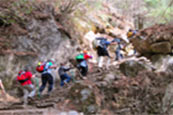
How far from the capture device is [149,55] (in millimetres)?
11125

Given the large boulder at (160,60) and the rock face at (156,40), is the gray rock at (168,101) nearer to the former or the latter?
the large boulder at (160,60)

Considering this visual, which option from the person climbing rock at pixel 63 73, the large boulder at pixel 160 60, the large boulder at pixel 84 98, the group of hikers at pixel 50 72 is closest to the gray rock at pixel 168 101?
the large boulder at pixel 84 98

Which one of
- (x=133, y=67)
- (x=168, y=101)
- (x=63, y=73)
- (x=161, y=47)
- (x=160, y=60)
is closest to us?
(x=168, y=101)

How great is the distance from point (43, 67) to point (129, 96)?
3.98 metres

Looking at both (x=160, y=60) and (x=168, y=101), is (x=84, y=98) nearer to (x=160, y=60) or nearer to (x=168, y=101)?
(x=168, y=101)

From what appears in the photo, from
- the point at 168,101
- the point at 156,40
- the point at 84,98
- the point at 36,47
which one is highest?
the point at 36,47

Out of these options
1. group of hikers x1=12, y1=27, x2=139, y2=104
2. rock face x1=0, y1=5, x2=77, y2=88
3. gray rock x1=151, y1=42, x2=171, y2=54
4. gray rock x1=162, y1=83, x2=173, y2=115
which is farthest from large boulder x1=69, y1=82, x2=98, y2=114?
gray rock x1=151, y1=42, x2=171, y2=54

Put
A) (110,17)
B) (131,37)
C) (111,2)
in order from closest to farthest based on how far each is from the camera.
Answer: (131,37), (110,17), (111,2)

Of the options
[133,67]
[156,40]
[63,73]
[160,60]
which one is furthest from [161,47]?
[63,73]

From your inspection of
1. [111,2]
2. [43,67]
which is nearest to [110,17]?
[111,2]

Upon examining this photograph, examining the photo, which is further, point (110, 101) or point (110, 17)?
point (110, 17)

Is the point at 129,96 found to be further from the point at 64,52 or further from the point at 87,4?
the point at 87,4

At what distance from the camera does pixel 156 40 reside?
9875 millimetres

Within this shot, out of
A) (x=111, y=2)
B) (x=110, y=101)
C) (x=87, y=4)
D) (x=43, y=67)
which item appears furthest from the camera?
(x=111, y=2)
